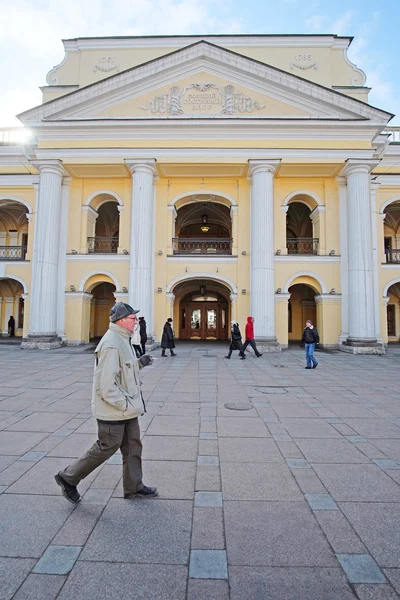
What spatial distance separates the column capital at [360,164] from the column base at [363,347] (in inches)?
316

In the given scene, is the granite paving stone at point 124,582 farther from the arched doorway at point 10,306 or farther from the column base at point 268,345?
the arched doorway at point 10,306

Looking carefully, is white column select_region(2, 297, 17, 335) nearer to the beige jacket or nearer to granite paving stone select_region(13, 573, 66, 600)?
the beige jacket

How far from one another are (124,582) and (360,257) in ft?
58.7

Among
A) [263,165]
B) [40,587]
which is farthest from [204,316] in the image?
[40,587]

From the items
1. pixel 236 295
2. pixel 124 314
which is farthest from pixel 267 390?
pixel 236 295

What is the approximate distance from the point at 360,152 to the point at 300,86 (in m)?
4.32

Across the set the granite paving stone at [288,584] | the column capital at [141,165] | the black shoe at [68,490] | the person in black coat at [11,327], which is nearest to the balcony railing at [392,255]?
the column capital at [141,165]

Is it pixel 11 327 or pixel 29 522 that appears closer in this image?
pixel 29 522

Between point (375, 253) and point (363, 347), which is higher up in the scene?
point (375, 253)

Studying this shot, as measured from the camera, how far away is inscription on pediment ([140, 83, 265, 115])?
18.8 meters

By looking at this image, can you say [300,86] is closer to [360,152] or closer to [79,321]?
[360,152]

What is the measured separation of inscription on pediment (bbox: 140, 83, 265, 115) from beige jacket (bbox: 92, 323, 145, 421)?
59.4 feet

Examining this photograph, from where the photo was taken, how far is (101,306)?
25.4 metres

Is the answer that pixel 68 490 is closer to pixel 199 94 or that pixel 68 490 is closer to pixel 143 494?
pixel 143 494
